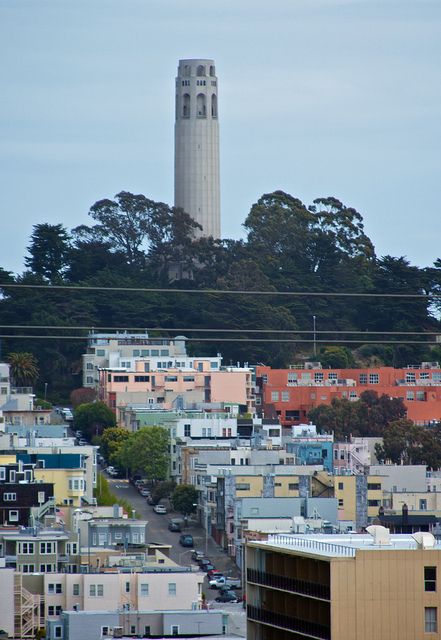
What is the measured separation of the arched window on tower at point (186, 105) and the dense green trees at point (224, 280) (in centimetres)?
364

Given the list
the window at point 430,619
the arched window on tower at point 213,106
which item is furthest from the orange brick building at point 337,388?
the window at point 430,619

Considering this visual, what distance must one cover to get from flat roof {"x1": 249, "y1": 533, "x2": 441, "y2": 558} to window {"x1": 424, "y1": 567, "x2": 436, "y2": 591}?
304mm

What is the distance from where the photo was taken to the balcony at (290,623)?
35.2m

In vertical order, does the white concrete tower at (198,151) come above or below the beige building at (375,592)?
above

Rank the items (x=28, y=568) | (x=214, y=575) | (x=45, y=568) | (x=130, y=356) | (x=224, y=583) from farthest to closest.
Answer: (x=130, y=356), (x=214, y=575), (x=224, y=583), (x=45, y=568), (x=28, y=568)

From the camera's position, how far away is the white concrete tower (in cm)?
10738

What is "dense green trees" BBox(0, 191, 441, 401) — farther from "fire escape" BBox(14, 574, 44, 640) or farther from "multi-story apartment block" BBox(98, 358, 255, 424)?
"fire escape" BBox(14, 574, 44, 640)

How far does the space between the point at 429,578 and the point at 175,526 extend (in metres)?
38.9

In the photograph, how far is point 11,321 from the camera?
9856cm

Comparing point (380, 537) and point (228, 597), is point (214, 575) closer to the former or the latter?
point (228, 597)

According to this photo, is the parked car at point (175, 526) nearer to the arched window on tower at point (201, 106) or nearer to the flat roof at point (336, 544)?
the flat roof at point (336, 544)

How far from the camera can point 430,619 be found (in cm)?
3488

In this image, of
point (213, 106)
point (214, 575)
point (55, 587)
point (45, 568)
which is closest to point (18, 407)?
point (213, 106)

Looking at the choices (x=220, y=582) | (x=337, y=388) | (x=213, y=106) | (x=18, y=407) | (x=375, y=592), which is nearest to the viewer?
(x=375, y=592)
